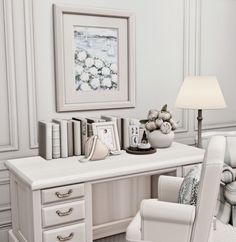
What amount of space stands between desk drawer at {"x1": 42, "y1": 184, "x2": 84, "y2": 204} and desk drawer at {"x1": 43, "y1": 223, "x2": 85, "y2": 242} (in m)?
0.20

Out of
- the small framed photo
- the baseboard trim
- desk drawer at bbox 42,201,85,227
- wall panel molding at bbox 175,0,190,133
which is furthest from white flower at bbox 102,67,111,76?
the baseboard trim

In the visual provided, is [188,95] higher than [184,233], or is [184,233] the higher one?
[188,95]

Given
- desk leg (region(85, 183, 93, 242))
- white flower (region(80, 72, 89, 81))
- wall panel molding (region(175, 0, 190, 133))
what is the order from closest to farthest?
desk leg (region(85, 183, 93, 242)) < white flower (region(80, 72, 89, 81)) < wall panel molding (region(175, 0, 190, 133))

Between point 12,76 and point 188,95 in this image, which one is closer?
point 12,76

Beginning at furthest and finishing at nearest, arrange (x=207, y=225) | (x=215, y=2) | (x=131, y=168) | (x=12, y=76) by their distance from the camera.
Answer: (x=215, y=2), (x=12, y=76), (x=131, y=168), (x=207, y=225)

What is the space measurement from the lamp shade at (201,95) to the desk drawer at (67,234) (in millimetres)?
1299

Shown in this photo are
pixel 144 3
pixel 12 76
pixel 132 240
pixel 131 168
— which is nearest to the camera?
pixel 132 240

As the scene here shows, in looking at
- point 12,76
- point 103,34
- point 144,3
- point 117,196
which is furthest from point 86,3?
point 117,196

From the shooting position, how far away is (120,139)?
2.97m

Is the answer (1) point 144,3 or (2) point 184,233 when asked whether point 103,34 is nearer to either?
(1) point 144,3

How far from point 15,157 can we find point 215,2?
8.15 ft

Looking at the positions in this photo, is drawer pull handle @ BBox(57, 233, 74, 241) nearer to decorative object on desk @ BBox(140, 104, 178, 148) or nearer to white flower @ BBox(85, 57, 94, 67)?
decorative object on desk @ BBox(140, 104, 178, 148)

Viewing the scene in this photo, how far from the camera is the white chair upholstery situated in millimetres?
1915

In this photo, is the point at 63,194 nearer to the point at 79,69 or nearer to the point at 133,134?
the point at 133,134
